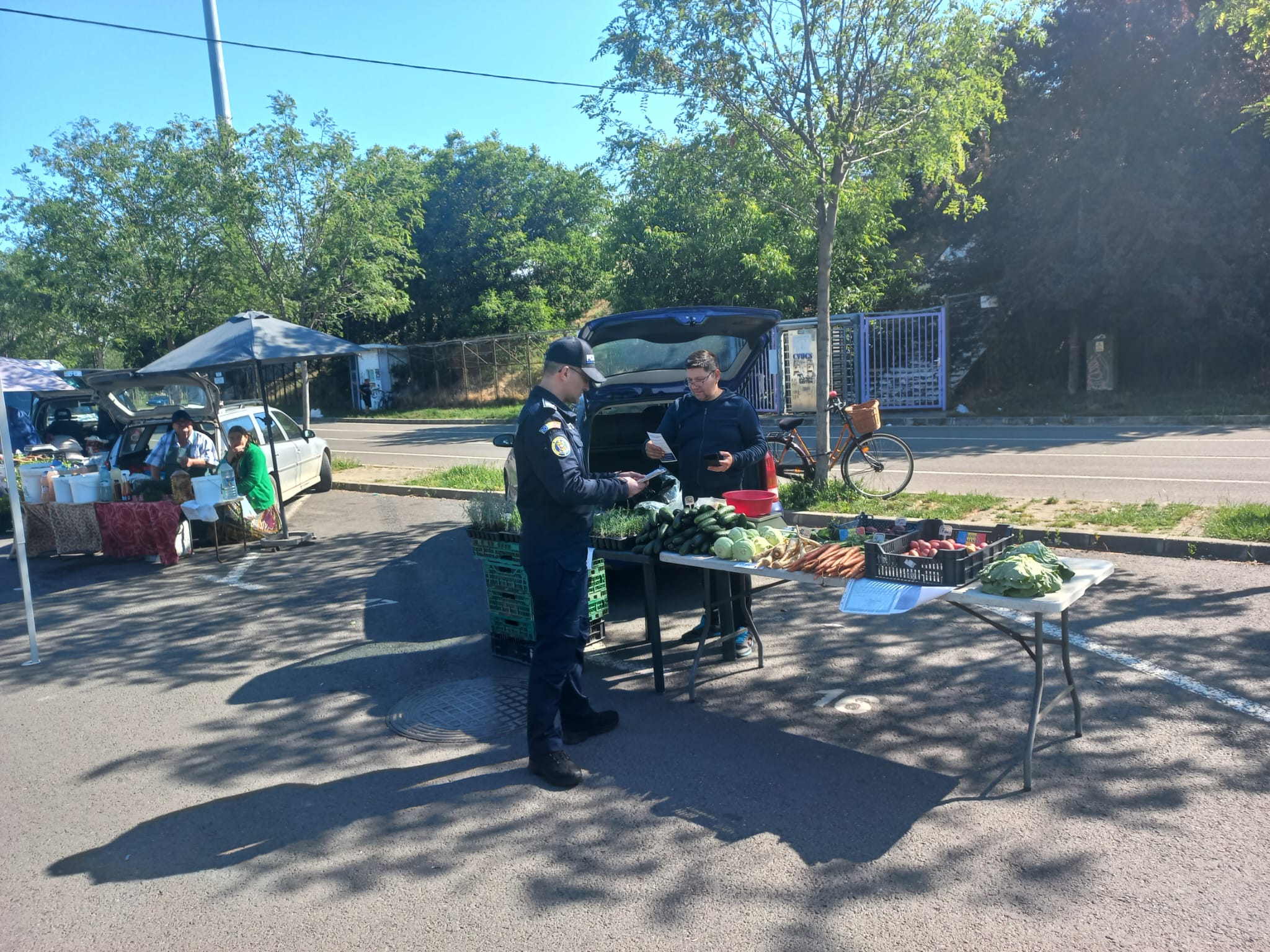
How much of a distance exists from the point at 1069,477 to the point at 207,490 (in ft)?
35.2

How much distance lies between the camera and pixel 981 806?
12.7ft

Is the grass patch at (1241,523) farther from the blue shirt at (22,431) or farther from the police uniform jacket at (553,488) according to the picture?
the blue shirt at (22,431)

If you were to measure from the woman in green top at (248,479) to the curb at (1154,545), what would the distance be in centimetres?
705

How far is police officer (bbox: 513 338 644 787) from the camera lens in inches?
175

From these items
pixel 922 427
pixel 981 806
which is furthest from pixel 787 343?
pixel 981 806

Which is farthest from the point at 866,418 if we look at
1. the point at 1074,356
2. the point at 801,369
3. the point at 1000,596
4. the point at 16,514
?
the point at 1074,356

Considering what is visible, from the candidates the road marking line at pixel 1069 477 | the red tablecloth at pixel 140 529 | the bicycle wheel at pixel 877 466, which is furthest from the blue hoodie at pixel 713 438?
the road marking line at pixel 1069 477

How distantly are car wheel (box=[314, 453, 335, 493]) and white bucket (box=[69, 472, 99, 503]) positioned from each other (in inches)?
173

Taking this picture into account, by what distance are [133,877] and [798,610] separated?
4713 millimetres

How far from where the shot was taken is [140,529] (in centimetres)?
1048

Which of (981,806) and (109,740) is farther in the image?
(109,740)

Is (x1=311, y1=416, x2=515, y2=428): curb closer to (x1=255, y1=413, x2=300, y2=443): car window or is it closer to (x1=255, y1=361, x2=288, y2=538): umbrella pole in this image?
(x1=255, y1=413, x2=300, y2=443): car window

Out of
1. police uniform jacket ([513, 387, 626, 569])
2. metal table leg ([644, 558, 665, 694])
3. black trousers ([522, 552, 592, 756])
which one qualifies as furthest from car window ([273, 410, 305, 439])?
black trousers ([522, 552, 592, 756])

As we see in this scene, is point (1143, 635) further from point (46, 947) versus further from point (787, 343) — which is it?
point (787, 343)
